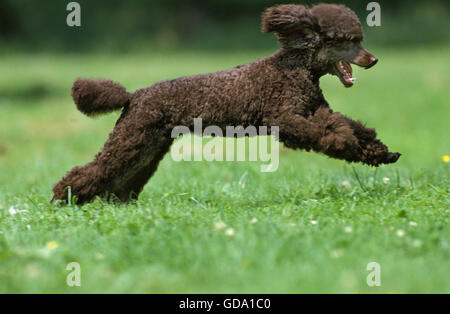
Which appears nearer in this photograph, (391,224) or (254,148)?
(391,224)

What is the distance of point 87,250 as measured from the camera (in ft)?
12.3

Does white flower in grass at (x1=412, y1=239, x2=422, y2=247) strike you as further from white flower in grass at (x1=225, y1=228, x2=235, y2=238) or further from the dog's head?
the dog's head

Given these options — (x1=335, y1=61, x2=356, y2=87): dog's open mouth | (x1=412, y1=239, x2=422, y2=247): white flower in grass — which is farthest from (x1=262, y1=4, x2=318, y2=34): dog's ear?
(x1=412, y1=239, x2=422, y2=247): white flower in grass

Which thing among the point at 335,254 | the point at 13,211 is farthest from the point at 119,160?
the point at 335,254

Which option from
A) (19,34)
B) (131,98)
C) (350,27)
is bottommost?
(131,98)

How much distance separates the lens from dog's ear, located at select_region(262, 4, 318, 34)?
183 inches

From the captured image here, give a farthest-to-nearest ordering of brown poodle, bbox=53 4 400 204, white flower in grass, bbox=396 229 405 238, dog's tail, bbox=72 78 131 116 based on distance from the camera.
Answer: dog's tail, bbox=72 78 131 116, brown poodle, bbox=53 4 400 204, white flower in grass, bbox=396 229 405 238

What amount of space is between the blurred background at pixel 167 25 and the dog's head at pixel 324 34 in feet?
55.8

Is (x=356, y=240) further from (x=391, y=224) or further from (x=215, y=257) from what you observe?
(x=215, y=257)

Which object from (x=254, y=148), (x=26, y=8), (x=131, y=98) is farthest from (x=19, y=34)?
(x=131, y=98)
